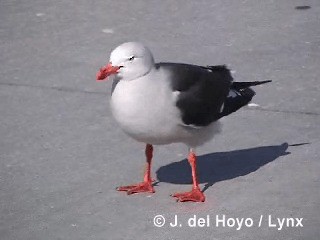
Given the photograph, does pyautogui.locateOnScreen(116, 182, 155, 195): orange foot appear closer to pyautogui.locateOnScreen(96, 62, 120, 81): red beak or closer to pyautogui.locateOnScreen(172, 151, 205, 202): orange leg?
pyautogui.locateOnScreen(172, 151, 205, 202): orange leg

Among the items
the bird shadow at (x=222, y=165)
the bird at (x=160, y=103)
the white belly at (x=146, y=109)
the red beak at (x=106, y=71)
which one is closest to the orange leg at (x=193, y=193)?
the bird at (x=160, y=103)

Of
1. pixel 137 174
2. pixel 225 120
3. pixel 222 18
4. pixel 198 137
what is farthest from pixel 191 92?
pixel 222 18

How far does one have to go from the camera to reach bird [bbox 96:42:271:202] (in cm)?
625

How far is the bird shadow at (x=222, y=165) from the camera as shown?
6.95 metres

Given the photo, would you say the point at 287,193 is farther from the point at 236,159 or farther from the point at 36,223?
the point at 36,223

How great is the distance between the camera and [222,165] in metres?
7.11

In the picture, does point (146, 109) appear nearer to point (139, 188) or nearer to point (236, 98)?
point (139, 188)

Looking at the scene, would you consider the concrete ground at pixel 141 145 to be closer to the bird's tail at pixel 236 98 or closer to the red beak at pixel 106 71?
the bird's tail at pixel 236 98

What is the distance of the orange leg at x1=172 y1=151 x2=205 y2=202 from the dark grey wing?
0.26m

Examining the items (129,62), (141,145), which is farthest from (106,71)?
(141,145)

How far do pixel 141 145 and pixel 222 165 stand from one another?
684mm

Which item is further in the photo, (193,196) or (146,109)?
(193,196)

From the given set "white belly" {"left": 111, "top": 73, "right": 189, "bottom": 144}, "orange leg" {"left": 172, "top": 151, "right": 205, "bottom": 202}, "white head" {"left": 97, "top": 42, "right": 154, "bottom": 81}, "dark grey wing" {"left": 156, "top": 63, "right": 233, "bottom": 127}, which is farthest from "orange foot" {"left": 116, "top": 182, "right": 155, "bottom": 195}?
"white head" {"left": 97, "top": 42, "right": 154, "bottom": 81}

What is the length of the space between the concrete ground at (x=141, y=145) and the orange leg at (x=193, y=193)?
0.18 feet
